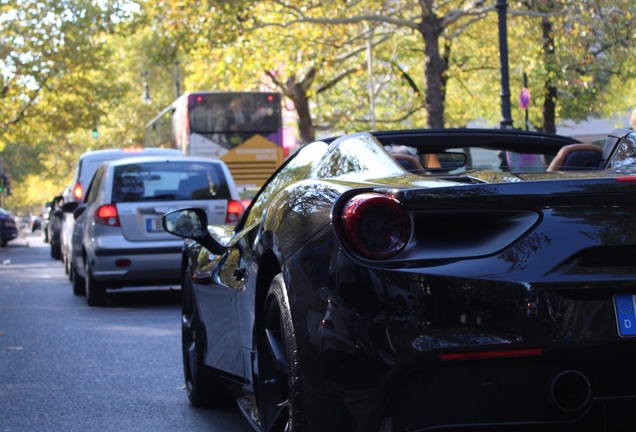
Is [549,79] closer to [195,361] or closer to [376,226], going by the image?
[195,361]

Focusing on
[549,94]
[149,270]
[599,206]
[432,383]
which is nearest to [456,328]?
[432,383]

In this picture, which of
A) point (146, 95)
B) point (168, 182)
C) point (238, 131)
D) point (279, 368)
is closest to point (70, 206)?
point (168, 182)

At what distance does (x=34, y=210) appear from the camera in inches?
7101

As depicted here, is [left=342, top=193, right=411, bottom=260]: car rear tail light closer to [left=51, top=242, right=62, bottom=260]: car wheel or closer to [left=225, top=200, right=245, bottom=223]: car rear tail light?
[left=225, top=200, right=245, bottom=223]: car rear tail light

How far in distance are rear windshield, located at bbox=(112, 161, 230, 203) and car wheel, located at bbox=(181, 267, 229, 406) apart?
5.90 metres

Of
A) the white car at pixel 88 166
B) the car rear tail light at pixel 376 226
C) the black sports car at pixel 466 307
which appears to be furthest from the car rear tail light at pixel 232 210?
A: the car rear tail light at pixel 376 226

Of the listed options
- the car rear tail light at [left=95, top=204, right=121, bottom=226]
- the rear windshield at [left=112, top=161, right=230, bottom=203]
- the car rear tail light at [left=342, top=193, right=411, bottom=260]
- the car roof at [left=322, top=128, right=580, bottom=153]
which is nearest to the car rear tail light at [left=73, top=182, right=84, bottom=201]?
the rear windshield at [left=112, top=161, right=230, bottom=203]

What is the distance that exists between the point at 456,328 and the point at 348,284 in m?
0.34

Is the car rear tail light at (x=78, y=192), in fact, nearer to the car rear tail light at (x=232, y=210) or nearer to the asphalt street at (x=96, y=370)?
the asphalt street at (x=96, y=370)

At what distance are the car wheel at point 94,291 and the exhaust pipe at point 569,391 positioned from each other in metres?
9.77

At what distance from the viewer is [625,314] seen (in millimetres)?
3324

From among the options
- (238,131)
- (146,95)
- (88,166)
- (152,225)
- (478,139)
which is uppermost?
(146,95)

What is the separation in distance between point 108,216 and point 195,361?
6473 mm

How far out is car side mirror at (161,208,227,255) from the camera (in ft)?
18.5
